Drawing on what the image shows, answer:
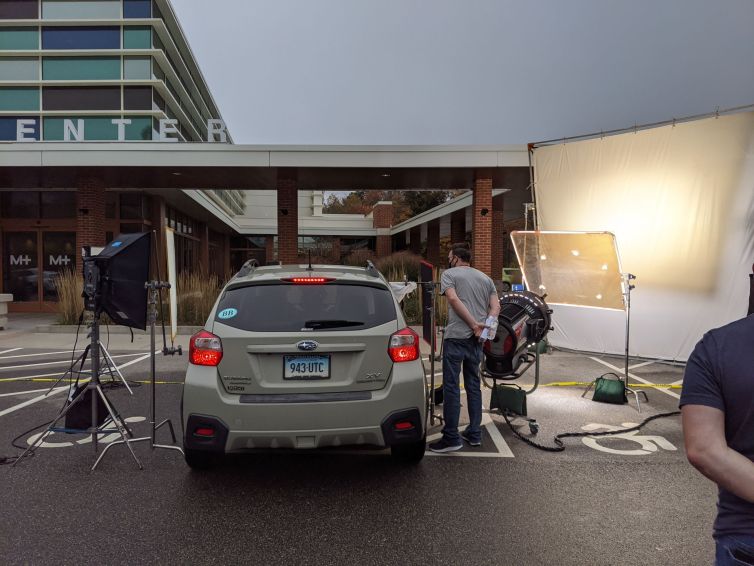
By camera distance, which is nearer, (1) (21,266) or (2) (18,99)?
(1) (21,266)

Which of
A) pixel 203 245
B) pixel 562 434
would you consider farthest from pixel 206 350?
pixel 203 245

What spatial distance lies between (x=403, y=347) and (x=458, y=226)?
23.7 metres

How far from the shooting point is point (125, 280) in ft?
15.0

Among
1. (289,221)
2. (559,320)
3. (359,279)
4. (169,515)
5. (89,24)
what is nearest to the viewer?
(169,515)

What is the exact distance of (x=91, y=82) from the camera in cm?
3306

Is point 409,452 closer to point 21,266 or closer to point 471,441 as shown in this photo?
point 471,441

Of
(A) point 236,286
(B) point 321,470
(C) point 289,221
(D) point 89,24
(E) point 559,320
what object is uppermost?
(D) point 89,24

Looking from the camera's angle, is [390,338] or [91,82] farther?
[91,82]

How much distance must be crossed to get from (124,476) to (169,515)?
3.05ft

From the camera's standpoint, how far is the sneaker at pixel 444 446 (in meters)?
4.89

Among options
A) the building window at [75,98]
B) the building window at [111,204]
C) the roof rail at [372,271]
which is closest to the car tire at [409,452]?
the roof rail at [372,271]

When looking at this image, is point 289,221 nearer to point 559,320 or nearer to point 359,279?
point 559,320

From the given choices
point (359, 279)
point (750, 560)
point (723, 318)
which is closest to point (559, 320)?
point (723, 318)

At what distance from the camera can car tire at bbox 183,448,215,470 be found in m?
4.25
